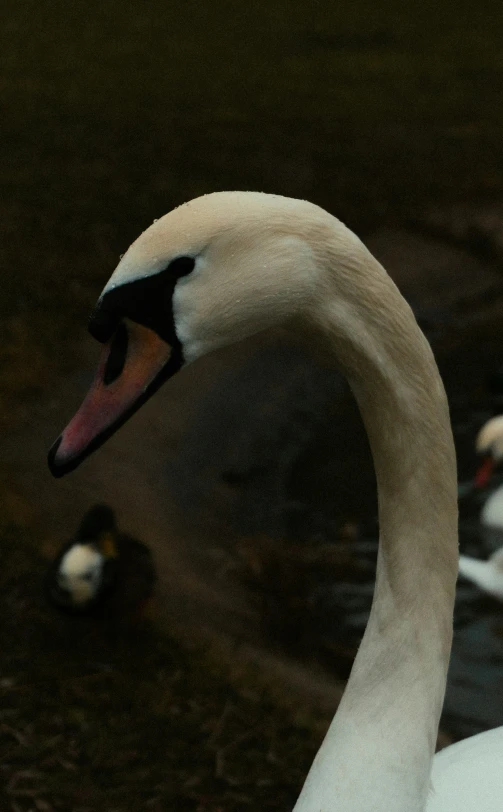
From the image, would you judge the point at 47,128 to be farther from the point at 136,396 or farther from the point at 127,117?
the point at 136,396

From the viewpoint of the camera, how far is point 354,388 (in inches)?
82.4

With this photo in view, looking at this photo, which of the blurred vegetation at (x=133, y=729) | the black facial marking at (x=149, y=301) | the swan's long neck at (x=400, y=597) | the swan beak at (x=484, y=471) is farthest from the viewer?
the swan beak at (x=484, y=471)

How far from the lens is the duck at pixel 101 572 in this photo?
4.48 m

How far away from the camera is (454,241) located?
7133 millimetres

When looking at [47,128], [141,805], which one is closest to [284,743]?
[141,805]

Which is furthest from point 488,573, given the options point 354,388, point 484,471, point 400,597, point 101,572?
point 354,388

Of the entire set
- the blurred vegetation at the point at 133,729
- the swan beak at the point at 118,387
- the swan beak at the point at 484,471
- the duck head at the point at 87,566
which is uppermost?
the swan beak at the point at 118,387

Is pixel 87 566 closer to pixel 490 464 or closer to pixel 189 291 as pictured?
pixel 490 464

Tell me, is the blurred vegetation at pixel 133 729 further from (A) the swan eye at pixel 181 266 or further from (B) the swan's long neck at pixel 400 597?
(A) the swan eye at pixel 181 266

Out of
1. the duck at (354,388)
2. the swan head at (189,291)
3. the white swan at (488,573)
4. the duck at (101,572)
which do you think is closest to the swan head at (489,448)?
the white swan at (488,573)

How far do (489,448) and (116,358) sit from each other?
3900 mm

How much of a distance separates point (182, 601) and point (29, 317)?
2269 mm

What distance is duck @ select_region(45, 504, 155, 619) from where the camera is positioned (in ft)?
14.7

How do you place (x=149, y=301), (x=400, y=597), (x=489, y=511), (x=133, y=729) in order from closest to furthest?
(x=149, y=301)
(x=400, y=597)
(x=133, y=729)
(x=489, y=511)
